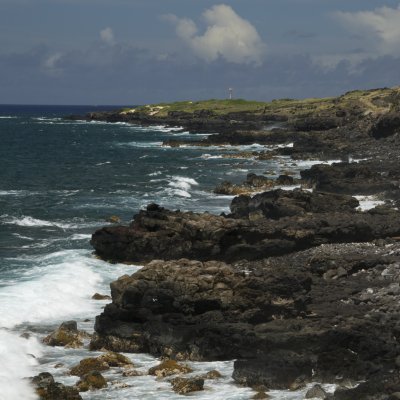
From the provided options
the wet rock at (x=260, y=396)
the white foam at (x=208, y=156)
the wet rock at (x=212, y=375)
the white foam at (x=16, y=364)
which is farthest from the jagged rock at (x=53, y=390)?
the white foam at (x=208, y=156)

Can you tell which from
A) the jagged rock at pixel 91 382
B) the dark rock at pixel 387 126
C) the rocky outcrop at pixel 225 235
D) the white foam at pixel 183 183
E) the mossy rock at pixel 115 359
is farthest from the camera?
the dark rock at pixel 387 126

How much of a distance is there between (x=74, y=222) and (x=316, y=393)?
38.6 m

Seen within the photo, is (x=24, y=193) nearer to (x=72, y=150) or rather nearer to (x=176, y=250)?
(x=176, y=250)

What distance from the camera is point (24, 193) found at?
76.1 m

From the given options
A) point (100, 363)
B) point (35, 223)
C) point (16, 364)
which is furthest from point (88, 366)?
point (35, 223)

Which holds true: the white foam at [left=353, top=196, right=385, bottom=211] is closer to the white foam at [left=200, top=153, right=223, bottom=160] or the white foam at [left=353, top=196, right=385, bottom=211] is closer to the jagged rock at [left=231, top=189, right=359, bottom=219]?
the jagged rock at [left=231, top=189, right=359, bottom=219]

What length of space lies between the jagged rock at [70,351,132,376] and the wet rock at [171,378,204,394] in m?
3.28

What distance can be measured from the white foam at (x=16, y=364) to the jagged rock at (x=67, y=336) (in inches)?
23.4

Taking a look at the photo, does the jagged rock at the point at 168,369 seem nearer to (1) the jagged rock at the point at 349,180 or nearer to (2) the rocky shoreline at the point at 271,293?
(2) the rocky shoreline at the point at 271,293

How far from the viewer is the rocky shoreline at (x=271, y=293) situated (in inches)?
937

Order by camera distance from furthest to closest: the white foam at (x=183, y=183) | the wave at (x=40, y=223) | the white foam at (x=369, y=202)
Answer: the white foam at (x=183, y=183)
the white foam at (x=369, y=202)
the wave at (x=40, y=223)

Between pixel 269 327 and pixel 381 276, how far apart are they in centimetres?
906

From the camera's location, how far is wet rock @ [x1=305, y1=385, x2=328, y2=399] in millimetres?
21680

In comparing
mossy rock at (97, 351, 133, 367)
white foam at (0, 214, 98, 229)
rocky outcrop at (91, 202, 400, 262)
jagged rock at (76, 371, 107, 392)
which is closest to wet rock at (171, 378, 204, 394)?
jagged rock at (76, 371, 107, 392)
